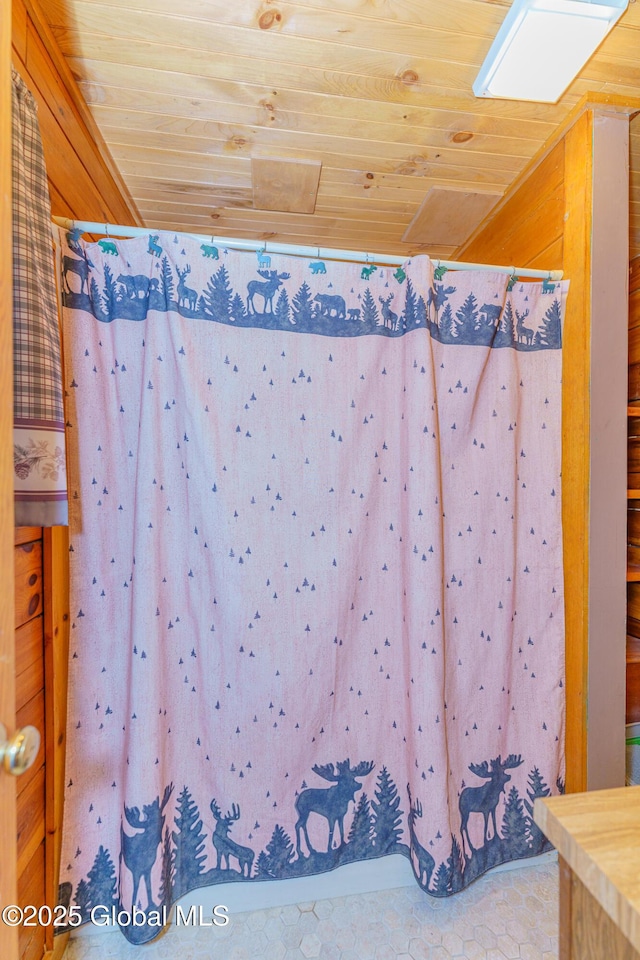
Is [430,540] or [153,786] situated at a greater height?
[430,540]

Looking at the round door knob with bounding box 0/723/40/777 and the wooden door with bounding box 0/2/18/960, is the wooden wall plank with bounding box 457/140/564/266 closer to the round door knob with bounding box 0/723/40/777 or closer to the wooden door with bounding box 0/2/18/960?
the wooden door with bounding box 0/2/18/960

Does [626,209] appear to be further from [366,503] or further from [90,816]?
[90,816]

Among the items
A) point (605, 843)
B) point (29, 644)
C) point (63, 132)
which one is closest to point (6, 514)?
point (29, 644)

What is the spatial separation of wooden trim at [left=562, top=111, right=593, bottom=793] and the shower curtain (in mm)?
38

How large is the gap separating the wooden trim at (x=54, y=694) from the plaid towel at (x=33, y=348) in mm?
234

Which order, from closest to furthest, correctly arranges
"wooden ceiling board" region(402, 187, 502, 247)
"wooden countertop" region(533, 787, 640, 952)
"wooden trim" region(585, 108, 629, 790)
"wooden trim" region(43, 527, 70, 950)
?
"wooden countertop" region(533, 787, 640, 952) → "wooden trim" region(43, 527, 70, 950) → "wooden trim" region(585, 108, 629, 790) → "wooden ceiling board" region(402, 187, 502, 247)

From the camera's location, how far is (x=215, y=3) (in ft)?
3.18

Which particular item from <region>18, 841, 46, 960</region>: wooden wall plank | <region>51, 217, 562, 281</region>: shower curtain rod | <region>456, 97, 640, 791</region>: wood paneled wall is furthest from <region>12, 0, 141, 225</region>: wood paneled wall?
<region>18, 841, 46, 960</region>: wooden wall plank

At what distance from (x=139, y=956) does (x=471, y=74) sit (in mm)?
2432

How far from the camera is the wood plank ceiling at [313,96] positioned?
1.00 m

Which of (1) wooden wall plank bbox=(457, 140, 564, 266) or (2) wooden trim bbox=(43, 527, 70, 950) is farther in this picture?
(1) wooden wall plank bbox=(457, 140, 564, 266)

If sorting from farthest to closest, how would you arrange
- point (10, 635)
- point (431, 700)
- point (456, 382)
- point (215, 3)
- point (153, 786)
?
point (456, 382), point (431, 700), point (153, 786), point (215, 3), point (10, 635)

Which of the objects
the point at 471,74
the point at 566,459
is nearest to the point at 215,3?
the point at 471,74

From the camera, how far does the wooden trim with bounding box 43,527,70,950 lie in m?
1.02
